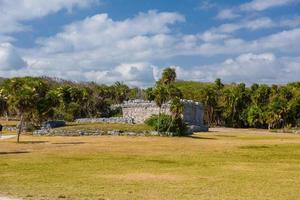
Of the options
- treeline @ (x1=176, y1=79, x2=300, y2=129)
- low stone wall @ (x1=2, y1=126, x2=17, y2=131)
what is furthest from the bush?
treeline @ (x1=176, y1=79, x2=300, y2=129)

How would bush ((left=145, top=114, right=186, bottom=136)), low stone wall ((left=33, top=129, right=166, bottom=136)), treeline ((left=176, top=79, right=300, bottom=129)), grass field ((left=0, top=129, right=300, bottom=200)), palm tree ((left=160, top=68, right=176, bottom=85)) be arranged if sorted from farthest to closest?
treeline ((left=176, top=79, right=300, bottom=129))
palm tree ((left=160, top=68, right=176, bottom=85))
bush ((left=145, top=114, right=186, bottom=136))
low stone wall ((left=33, top=129, right=166, bottom=136))
grass field ((left=0, top=129, right=300, bottom=200))

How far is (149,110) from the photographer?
353ft

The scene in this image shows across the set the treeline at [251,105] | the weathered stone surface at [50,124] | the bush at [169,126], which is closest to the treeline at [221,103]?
the treeline at [251,105]

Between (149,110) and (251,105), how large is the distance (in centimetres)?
4498

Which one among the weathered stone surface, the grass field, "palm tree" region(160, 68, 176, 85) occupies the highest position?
"palm tree" region(160, 68, 176, 85)

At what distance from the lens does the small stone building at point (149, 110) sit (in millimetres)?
106438

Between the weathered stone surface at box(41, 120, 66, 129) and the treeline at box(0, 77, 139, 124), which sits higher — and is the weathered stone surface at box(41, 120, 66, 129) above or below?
below

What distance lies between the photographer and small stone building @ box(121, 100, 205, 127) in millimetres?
106438

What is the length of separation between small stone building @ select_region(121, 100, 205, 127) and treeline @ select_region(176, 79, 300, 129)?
86.6ft

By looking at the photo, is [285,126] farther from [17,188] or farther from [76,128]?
[17,188]

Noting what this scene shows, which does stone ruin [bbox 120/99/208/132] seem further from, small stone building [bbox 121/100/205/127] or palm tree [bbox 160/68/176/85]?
palm tree [bbox 160/68/176/85]

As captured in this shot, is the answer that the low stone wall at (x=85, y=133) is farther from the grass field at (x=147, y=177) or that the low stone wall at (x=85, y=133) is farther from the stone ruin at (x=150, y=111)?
the grass field at (x=147, y=177)

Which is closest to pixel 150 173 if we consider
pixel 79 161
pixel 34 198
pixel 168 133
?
pixel 79 161

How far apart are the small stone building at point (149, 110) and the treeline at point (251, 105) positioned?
2640 cm
